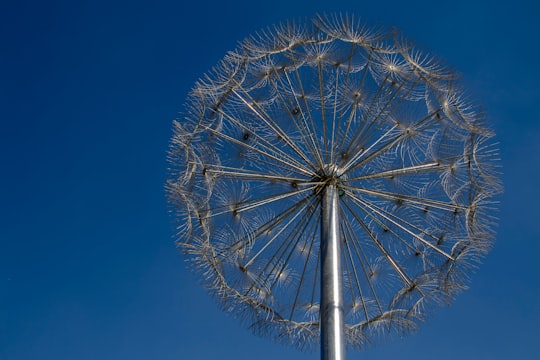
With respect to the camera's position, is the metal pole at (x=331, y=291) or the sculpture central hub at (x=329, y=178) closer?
the metal pole at (x=331, y=291)

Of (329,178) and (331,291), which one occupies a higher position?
(329,178)

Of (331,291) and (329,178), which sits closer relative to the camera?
(331,291)

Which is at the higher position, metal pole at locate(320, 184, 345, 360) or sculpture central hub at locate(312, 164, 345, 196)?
sculpture central hub at locate(312, 164, 345, 196)

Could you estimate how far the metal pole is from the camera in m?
14.1

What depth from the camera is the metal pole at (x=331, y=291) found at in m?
14.1

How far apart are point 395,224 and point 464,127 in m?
3.31

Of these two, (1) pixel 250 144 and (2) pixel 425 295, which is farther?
(1) pixel 250 144

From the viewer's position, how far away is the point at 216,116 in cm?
2091

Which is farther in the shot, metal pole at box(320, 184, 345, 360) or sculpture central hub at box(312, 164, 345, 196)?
sculpture central hub at box(312, 164, 345, 196)

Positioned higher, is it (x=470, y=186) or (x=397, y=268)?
(x=470, y=186)

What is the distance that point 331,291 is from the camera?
14.9 metres

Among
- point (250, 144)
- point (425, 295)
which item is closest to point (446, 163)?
point (425, 295)

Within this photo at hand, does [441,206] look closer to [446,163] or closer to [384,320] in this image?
[446,163]

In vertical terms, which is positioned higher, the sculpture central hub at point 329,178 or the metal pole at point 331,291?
the sculpture central hub at point 329,178
